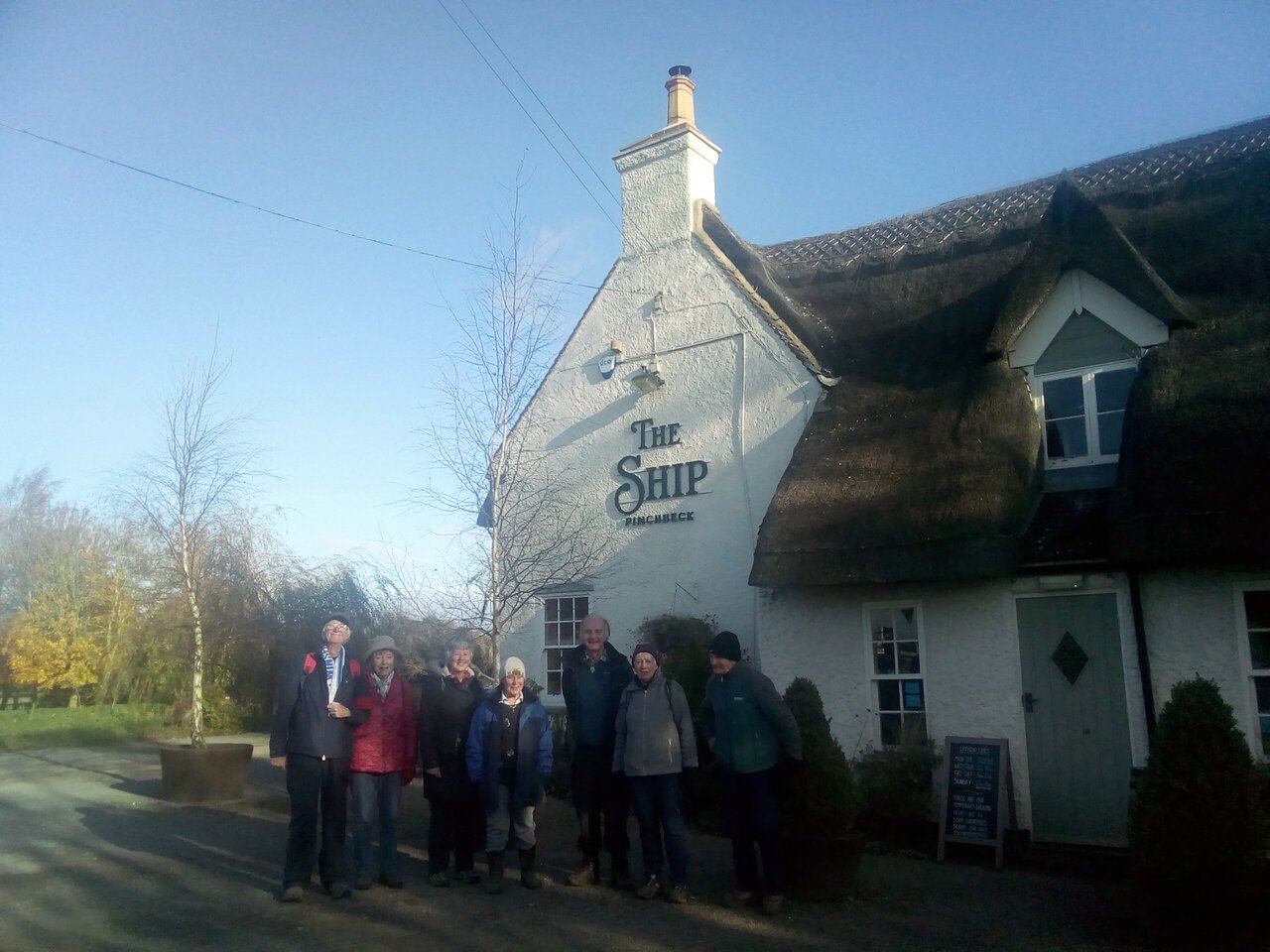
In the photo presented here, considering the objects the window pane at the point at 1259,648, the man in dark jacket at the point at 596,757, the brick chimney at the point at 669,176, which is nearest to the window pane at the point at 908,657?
the window pane at the point at 1259,648

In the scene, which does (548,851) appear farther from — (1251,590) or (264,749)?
(264,749)

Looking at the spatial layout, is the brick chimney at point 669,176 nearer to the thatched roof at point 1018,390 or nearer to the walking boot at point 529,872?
the thatched roof at point 1018,390

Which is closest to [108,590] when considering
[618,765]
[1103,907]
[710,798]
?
[710,798]

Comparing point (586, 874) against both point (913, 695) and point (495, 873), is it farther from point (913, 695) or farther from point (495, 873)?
point (913, 695)

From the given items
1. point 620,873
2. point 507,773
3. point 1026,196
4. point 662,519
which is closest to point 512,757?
point 507,773

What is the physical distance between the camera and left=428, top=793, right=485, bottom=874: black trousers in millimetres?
7336

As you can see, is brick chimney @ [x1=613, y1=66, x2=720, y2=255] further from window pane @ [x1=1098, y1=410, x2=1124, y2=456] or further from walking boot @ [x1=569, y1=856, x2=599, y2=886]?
walking boot @ [x1=569, y1=856, x2=599, y2=886]

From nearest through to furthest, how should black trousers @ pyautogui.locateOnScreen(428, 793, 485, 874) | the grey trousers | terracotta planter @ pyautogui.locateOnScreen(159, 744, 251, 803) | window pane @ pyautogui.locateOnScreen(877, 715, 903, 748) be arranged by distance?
1. the grey trousers
2. black trousers @ pyautogui.locateOnScreen(428, 793, 485, 874)
3. window pane @ pyautogui.locateOnScreen(877, 715, 903, 748)
4. terracotta planter @ pyautogui.locateOnScreen(159, 744, 251, 803)

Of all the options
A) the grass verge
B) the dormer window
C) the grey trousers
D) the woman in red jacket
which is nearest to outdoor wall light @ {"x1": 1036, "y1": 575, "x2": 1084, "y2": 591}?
the dormer window

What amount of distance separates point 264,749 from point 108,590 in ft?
34.9

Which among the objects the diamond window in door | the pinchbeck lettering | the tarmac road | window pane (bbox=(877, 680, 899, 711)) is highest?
the pinchbeck lettering

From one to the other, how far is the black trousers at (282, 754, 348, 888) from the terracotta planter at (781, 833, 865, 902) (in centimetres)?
321

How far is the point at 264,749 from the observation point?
56.6ft

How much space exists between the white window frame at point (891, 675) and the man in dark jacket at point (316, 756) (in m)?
5.34
